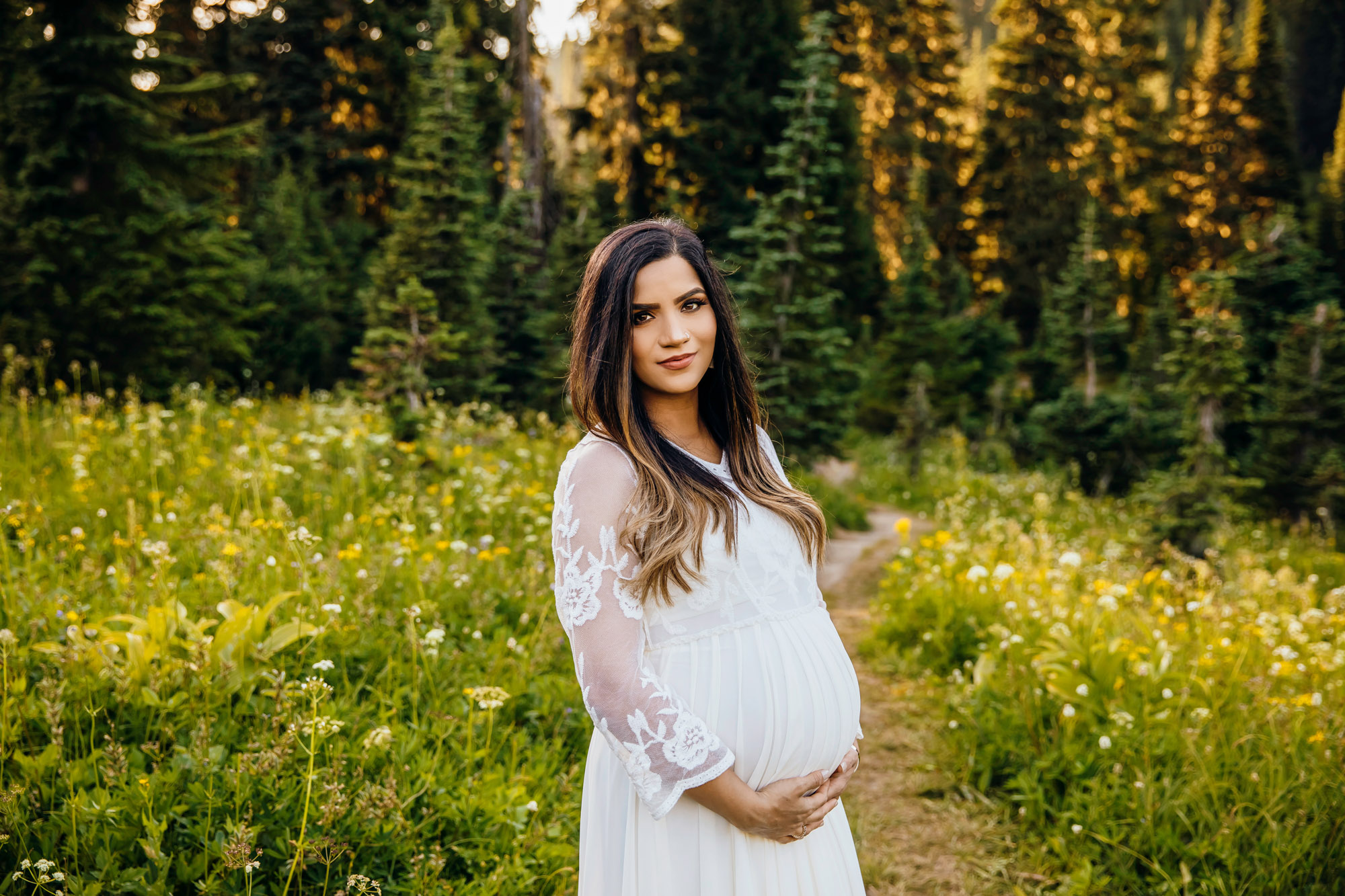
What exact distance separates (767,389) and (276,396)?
7488 millimetres

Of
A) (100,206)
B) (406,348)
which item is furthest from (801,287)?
(100,206)

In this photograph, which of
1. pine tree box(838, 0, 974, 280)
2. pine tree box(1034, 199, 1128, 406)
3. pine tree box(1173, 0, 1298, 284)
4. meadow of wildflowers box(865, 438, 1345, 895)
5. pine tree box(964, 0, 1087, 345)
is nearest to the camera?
meadow of wildflowers box(865, 438, 1345, 895)

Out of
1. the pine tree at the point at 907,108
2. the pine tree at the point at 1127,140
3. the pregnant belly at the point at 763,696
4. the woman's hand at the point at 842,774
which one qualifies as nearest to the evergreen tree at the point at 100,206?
the pregnant belly at the point at 763,696

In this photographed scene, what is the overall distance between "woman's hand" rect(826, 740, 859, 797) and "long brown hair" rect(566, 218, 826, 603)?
0.53m

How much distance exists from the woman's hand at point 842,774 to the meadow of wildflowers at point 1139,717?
203cm

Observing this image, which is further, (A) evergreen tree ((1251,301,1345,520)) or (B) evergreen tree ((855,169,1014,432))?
(B) evergreen tree ((855,169,1014,432))

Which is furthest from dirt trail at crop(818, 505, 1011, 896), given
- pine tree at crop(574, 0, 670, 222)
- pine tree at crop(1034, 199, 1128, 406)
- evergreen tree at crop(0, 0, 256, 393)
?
pine tree at crop(574, 0, 670, 222)

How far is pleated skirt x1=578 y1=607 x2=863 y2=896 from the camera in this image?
1.86 metres

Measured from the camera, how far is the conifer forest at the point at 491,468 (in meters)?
2.95

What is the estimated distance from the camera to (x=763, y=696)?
6.21ft

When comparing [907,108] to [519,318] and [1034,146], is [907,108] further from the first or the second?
[519,318]

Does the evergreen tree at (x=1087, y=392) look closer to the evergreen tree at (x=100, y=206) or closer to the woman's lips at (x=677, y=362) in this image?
the woman's lips at (x=677, y=362)

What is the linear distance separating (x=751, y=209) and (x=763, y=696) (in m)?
19.9

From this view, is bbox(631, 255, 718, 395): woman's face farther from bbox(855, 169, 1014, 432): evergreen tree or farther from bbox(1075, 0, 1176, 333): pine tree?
bbox(1075, 0, 1176, 333): pine tree
